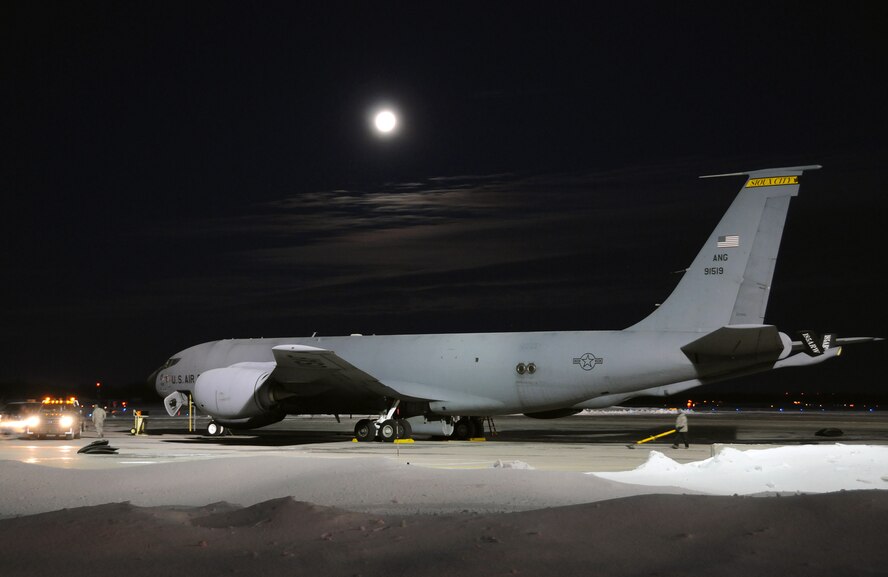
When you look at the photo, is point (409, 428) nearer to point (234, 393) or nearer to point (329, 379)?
point (329, 379)

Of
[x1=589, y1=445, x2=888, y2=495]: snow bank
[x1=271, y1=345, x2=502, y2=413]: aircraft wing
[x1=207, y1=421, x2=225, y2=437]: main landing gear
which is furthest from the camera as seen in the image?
[x1=207, y1=421, x2=225, y2=437]: main landing gear

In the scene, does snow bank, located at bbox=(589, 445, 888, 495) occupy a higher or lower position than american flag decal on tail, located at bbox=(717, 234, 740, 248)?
lower

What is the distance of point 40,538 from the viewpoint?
9.12 meters

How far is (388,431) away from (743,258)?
1188cm

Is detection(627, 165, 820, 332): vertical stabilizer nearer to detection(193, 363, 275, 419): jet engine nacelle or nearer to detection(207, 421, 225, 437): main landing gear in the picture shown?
detection(193, 363, 275, 419): jet engine nacelle

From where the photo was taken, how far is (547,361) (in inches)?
1141

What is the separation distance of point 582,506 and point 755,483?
15.3 feet

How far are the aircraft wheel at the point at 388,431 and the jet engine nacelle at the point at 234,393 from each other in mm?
3635

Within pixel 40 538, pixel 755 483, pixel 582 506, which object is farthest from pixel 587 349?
pixel 40 538

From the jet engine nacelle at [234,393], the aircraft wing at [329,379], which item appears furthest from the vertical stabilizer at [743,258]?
the jet engine nacelle at [234,393]

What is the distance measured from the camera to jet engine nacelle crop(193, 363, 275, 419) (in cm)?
3070

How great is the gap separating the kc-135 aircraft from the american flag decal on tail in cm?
3

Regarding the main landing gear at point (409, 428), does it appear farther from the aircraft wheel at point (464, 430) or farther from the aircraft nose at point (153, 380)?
the aircraft nose at point (153, 380)

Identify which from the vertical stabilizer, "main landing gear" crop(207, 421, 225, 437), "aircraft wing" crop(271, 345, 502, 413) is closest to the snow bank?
the vertical stabilizer
